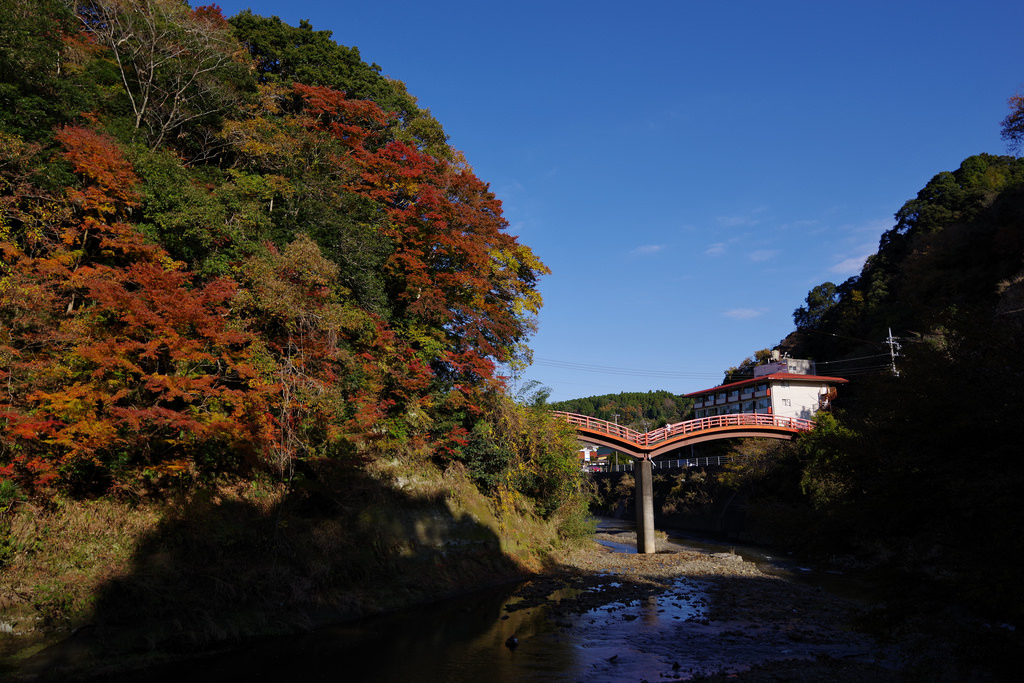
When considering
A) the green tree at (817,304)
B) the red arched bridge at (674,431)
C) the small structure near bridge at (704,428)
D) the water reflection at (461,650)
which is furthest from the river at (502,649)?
the green tree at (817,304)

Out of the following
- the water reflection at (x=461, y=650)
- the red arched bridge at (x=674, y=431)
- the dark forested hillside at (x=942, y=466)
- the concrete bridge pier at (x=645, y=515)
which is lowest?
the water reflection at (x=461, y=650)

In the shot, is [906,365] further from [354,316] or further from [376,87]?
[376,87]

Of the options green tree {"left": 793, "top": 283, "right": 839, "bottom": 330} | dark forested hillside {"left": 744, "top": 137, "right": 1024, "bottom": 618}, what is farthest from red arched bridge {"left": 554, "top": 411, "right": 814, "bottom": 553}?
green tree {"left": 793, "top": 283, "right": 839, "bottom": 330}

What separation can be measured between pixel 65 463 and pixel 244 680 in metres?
6.80

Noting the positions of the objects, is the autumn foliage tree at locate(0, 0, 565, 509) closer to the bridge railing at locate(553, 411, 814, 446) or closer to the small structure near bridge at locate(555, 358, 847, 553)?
the bridge railing at locate(553, 411, 814, 446)

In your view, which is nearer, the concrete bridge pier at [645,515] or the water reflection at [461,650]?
the water reflection at [461,650]

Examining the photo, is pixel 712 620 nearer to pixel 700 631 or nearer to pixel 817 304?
pixel 700 631

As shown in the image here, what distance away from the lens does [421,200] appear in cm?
2548

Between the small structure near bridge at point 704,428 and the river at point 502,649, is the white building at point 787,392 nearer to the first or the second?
the small structure near bridge at point 704,428

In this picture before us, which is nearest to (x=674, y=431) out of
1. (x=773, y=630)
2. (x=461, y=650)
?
(x=773, y=630)

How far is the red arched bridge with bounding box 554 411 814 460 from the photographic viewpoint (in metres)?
34.6

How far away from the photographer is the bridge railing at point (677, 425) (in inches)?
1360

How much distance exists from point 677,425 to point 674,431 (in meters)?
0.45

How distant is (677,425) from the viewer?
37438 mm
